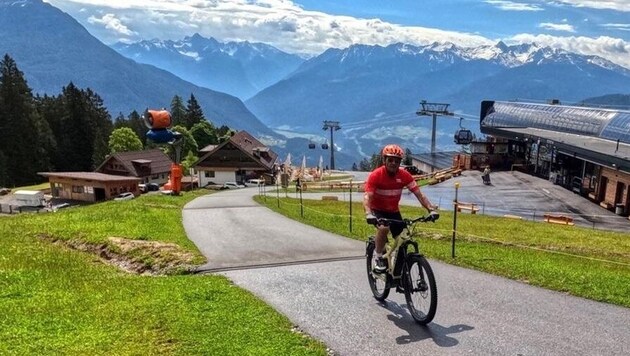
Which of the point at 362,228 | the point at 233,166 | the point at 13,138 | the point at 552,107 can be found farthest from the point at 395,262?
the point at 13,138

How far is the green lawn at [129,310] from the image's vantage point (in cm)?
697

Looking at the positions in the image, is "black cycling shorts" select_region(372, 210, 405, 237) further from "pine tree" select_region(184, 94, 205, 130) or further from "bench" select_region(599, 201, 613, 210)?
"pine tree" select_region(184, 94, 205, 130)

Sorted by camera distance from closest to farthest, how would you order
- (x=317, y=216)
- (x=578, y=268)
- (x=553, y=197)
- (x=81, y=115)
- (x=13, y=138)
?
1. (x=578, y=268)
2. (x=317, y=216)
3. (x=553, y=197)
4. (x=13, y=138)
5. (x=81, y=115)

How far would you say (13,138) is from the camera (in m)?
71.5

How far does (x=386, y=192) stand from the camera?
8.46 meters

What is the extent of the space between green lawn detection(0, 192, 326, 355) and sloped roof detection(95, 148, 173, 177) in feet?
191

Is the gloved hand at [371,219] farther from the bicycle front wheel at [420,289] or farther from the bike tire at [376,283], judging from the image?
the bike tire at [376,283]

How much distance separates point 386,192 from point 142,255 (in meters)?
7.68

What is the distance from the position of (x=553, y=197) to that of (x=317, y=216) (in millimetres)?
30737

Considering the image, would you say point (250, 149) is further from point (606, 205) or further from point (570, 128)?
point (606, 205)

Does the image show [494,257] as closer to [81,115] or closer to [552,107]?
[552,107]

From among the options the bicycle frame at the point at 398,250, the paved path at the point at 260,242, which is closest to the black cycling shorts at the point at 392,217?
the bicycle frame at the point at 398,250

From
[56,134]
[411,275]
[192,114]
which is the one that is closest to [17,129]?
[56,134]

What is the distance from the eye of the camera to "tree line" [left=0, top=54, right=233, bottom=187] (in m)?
72.1
